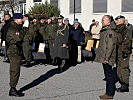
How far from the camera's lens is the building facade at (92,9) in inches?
1113

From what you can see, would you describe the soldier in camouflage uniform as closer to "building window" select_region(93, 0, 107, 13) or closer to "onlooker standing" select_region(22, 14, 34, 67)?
"onlooker standing" select_region(22, 14, 34, 67)

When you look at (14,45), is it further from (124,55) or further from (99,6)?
(99,6)

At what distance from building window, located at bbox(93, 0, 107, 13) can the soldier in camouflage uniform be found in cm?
2049

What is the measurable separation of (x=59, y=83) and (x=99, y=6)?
20409mm

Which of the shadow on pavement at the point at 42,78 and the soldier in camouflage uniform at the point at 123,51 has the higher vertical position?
the soldier in camouflage uniform at the point at 123,51

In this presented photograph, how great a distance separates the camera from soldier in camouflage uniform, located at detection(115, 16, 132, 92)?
9555 mm

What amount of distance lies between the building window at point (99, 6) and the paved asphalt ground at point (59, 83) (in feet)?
52.4

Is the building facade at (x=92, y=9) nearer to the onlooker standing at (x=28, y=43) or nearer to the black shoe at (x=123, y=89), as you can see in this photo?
the onlooker standing at (x=28, y=43)

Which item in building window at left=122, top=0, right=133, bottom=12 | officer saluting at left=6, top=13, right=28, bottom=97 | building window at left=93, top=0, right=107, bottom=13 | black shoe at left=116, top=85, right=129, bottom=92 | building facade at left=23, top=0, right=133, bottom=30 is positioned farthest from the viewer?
building window at left=93, top=0, right=107, bottom=13

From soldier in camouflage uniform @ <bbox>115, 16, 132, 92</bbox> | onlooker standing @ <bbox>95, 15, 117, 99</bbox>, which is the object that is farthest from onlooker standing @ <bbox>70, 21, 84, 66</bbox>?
onlooker standing @ <bbox>95, 15, 117, 99</bbox>

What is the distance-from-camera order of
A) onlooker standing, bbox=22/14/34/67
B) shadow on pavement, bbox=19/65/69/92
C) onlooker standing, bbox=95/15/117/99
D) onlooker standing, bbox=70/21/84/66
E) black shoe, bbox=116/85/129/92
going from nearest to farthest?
onlooker standing, bbox=95/15/117/99 < black shoe, bbox=116/85/129/92 < shadow on pavement, bbox=19/65/69/92 < onlooker standing, bbox=22/14/34/67 < onlooker standing, bbox=70/21/84/66

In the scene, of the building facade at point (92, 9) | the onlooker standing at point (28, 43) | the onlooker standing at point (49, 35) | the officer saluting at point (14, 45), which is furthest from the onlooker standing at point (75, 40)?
the building facade at point (92, 9)

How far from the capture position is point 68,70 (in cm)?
1354

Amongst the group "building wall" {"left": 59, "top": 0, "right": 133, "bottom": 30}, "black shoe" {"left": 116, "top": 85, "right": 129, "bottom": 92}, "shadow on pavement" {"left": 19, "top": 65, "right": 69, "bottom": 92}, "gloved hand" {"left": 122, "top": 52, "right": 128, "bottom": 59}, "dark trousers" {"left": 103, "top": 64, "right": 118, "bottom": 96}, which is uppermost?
"building wall" {"left": 59, "top": 0, "right": 133, "bottom": 30}
